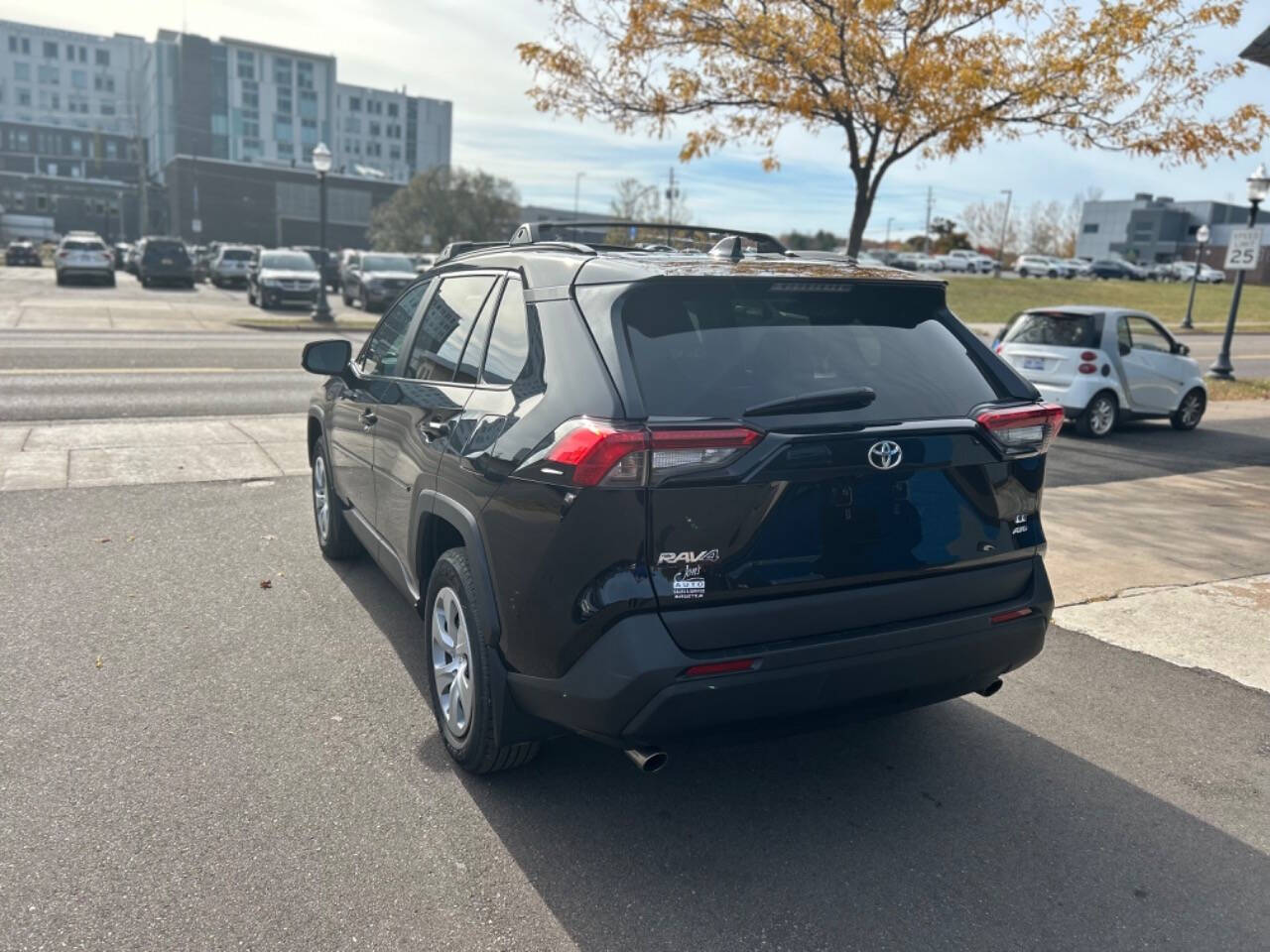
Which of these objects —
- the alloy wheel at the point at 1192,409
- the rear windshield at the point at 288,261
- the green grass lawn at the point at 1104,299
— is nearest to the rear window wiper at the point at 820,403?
the alloy wheel at the point at 1192,409

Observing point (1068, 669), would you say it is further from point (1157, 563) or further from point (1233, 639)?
point (1157, 563)

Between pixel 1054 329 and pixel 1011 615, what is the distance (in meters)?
10.7

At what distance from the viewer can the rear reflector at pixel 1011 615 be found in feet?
11.1

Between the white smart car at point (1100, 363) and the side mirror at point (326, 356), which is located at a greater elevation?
the side mirror at point (326, 356)

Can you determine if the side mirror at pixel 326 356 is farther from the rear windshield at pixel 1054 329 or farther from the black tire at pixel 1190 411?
the black tire at pixel 1190 411

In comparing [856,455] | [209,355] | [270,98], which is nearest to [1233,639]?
[856,455]

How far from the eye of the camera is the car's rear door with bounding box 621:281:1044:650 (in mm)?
2891

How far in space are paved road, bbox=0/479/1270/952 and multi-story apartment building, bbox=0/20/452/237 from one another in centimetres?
9301

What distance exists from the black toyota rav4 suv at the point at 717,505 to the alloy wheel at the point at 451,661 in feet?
0.04

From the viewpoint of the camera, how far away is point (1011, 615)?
11.3 feet

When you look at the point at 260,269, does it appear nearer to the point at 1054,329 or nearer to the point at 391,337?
the point at 1054,329

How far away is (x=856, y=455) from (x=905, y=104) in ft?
32.9

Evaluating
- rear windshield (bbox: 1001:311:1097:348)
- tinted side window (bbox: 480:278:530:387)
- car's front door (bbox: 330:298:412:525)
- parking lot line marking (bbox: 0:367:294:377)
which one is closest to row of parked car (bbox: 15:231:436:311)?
parking lot line marking (bbox: 0:367:294:377)

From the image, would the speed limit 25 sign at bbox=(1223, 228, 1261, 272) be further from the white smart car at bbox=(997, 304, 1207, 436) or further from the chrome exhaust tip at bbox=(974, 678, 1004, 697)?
the chrome exhaust tip at bbox=(974, 678, 1004, 697)
